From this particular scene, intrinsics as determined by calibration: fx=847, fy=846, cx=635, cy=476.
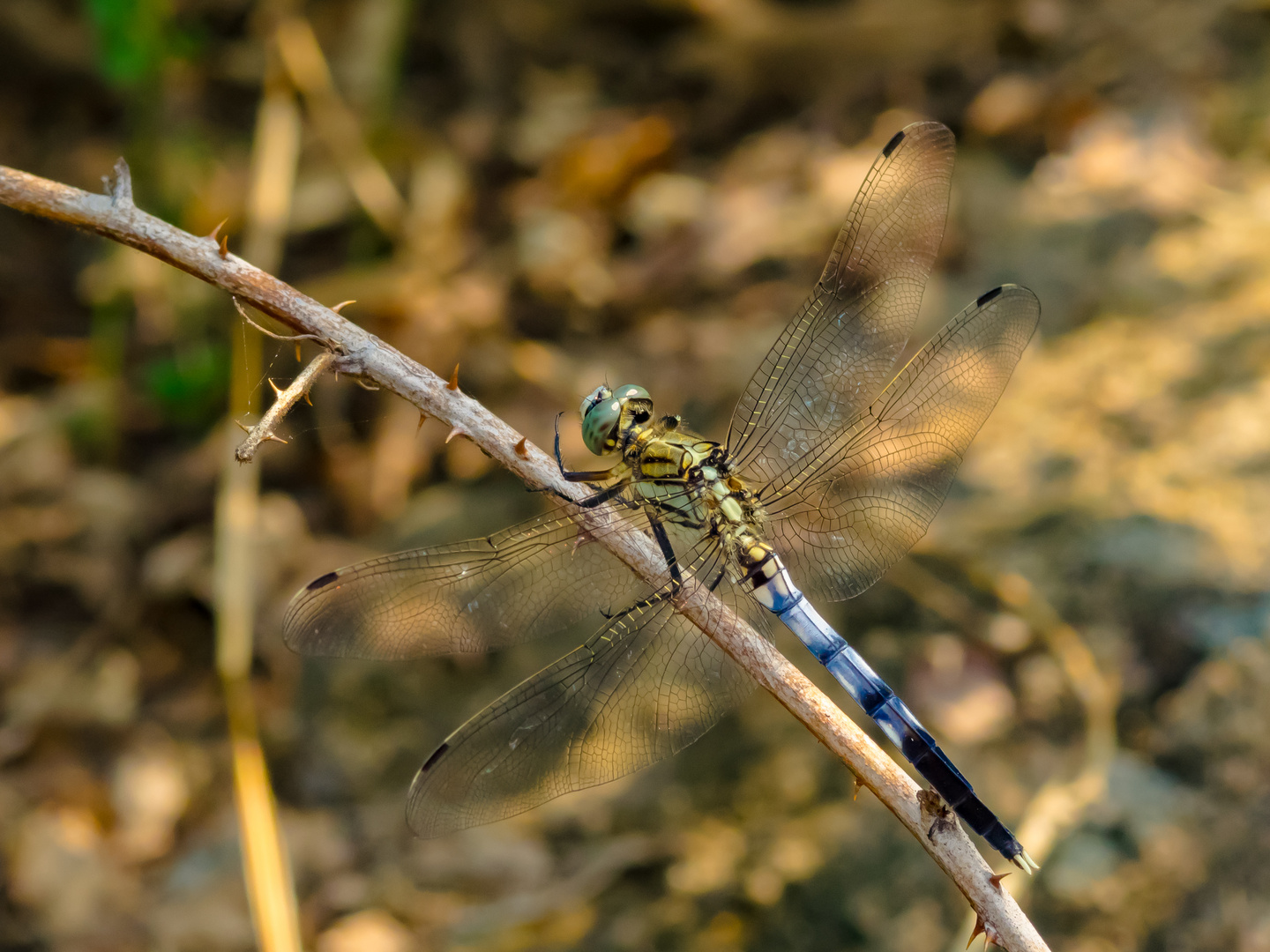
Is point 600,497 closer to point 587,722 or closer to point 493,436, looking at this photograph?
point 493,436

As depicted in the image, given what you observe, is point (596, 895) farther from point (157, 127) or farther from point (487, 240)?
point (157, 127)

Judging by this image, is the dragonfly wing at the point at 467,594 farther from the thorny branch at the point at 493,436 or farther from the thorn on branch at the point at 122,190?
the thorn on branch at the point at 122,190

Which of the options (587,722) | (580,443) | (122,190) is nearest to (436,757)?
(587,722)

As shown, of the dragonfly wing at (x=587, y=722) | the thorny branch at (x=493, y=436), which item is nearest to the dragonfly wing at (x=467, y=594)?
the dragonfly wing at (x=587, y=722)

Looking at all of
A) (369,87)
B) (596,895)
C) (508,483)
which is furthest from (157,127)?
(596,895)

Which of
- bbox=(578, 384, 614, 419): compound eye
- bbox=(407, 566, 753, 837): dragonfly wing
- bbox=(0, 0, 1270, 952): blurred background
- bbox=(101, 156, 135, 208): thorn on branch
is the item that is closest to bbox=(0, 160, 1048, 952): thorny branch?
bbox=(101, 156, 135, 208): thorn on branch

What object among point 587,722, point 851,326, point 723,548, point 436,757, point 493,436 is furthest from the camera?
point 851,326
